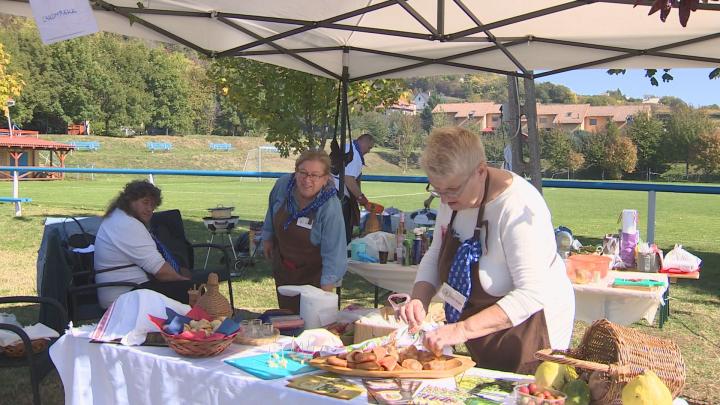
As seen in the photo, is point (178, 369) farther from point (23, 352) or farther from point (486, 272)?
point (23, 352)

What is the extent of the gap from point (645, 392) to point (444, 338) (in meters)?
0.62

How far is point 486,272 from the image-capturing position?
2303 millimetres

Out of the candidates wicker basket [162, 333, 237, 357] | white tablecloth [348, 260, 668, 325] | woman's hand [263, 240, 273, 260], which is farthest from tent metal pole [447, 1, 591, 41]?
wicker basket [162, 333, 237, 357]

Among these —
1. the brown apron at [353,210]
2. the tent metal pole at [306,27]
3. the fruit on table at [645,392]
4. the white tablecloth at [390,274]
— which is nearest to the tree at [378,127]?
the brown apron at [353,210]

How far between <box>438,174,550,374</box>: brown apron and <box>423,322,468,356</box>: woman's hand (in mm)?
290

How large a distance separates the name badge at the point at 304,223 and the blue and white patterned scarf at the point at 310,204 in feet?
0.07

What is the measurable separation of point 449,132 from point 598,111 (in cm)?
9657

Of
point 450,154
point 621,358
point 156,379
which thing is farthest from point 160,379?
point 621,358

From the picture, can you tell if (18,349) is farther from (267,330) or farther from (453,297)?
(453,297)

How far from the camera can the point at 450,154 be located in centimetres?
217

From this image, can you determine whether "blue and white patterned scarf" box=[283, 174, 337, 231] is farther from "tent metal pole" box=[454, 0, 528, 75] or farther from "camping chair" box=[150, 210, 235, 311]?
"camping chair" box=[150, 210, 235, 311]

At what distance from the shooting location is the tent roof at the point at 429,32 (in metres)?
4.02

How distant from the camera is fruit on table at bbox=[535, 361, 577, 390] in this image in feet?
5.91

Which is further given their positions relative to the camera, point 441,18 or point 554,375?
point 441,18
